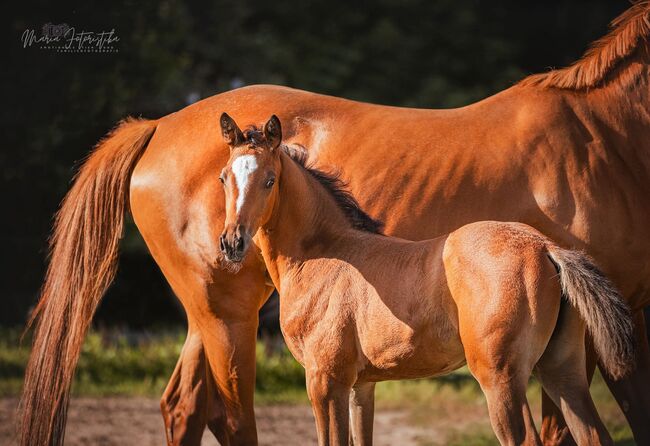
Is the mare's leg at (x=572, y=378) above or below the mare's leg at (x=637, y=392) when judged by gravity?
above

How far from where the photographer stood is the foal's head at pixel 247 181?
13.4 ft

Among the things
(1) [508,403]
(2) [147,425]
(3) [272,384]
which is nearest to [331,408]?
(1) [508,403]

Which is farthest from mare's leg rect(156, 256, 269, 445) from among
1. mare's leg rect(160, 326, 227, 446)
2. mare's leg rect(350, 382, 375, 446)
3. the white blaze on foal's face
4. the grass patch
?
the grass patch

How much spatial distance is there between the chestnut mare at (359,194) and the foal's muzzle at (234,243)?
3.32ft

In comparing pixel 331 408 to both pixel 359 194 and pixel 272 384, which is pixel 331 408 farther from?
pixel 272 384

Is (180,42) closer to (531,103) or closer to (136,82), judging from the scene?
(136,82)

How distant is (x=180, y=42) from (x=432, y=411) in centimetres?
629

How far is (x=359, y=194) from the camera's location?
5.16 meters

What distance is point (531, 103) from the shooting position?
5.29 m

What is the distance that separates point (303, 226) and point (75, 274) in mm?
1620

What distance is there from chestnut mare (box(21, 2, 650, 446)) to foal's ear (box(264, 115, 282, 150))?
0.90 m

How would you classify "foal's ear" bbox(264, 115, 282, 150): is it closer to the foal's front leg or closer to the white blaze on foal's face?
the white blaze on foal's face

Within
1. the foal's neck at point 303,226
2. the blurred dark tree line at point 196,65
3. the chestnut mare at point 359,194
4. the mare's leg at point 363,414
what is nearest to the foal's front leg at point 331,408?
the mare's leg at point 363,414

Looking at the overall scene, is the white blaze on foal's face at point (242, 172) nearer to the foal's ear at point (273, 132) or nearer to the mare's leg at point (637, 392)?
the foal's ear at point (273, 132)
